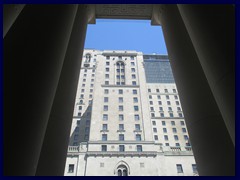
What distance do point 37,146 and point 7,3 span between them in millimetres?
2990

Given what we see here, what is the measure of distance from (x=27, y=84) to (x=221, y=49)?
4203 millimetres

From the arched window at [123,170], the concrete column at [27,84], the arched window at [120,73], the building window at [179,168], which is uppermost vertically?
the arched window at [120,73]

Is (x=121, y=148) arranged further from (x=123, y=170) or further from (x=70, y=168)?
(x=70, y=168)

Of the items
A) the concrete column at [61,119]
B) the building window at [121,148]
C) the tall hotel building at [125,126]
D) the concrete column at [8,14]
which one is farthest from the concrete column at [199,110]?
the building window at [121,148]

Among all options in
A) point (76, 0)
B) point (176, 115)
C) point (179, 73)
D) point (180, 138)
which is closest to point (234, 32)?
point (76, 0)

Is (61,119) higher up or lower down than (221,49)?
higher up

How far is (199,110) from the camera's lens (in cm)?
767

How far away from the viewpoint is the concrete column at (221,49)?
3.79 metres

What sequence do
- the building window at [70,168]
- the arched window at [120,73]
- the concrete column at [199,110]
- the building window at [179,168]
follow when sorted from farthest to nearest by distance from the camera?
the arched window at [120,73] → the building window at [179,168] → the building window at [70,168] → the concrete column at [199,110]

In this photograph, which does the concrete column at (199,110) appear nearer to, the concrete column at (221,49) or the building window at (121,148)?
the concrete column at (221,49)

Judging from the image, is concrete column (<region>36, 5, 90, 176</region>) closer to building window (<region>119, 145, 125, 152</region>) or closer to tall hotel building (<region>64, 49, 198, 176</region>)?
tall hotel building (<region>64, 49, 198, 176</region>)

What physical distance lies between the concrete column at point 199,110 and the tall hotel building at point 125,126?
46.7m

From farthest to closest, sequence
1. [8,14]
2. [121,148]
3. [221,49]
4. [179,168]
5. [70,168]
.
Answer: [121,148] < [179,168] < [70,168] < [221,49] < [8,14]

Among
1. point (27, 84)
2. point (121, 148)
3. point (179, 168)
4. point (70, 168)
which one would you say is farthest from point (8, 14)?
point (179, 168)
